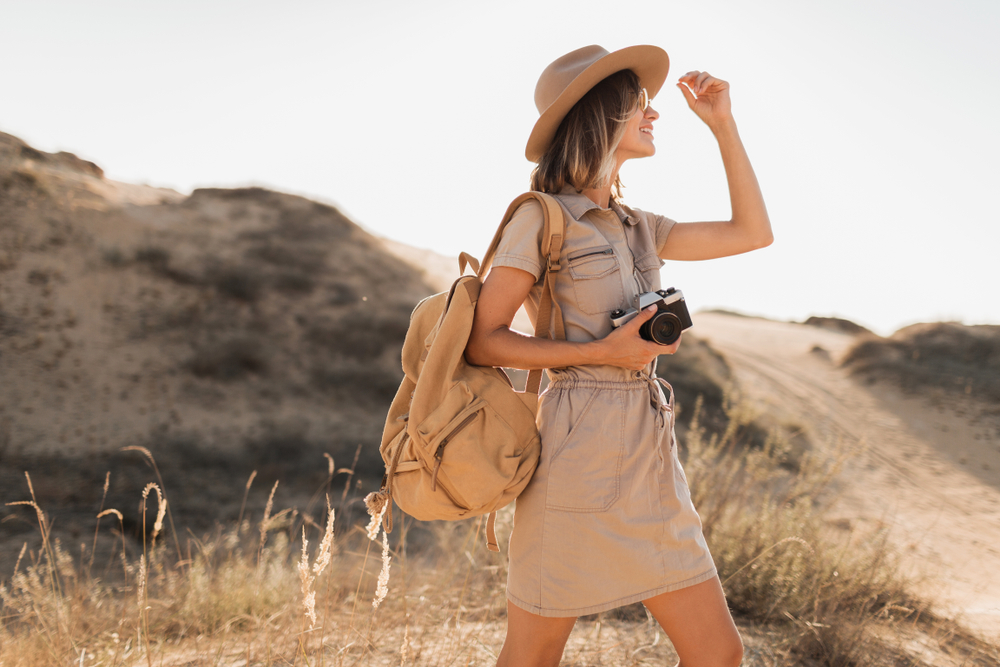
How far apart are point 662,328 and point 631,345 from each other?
9 cm

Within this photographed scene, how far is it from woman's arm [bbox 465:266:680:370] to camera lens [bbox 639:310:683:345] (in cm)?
2

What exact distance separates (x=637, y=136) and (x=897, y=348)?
19.5m

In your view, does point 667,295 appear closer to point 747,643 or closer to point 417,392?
point 417,392

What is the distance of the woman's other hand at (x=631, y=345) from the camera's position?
1356 mm

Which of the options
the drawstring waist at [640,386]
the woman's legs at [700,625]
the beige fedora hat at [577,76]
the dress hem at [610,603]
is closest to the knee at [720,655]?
the woman's legs at [700,625]

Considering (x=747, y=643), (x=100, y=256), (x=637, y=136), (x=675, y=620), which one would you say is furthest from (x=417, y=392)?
(x=100, y=256)

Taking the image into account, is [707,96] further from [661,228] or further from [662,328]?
[662,328]

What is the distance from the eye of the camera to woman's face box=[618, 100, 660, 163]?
1.64 metres

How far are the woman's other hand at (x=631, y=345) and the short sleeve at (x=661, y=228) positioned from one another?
0.52 metres

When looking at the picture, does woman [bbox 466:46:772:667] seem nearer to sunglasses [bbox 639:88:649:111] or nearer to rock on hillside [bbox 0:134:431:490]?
sunglasses [bbox 639:88:649:111]

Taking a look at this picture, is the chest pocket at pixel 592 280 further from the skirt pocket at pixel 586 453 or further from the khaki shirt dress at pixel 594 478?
the skirt pocket at pixel 586 453

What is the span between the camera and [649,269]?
167cm

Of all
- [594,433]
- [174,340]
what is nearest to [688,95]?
[594,433]

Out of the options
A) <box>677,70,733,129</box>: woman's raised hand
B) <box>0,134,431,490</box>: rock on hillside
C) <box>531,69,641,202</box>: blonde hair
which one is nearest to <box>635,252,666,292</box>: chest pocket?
<box>531,69,641,202</box>: blonde hair
